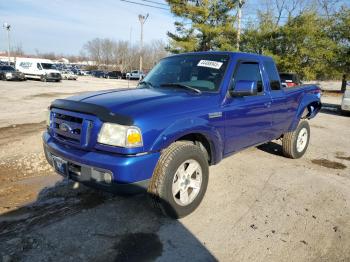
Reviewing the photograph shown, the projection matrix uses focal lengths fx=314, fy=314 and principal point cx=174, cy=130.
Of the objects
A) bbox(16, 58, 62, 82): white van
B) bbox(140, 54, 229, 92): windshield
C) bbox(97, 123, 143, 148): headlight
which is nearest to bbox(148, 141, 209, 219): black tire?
bbox(97, 123, 143, 148): headlight

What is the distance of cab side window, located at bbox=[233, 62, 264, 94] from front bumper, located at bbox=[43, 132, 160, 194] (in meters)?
1.89

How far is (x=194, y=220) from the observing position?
3611 millimetres

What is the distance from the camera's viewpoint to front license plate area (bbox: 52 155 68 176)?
3.33m

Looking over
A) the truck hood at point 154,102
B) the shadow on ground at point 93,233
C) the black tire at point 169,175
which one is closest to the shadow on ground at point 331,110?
the truck hood at point 154,102

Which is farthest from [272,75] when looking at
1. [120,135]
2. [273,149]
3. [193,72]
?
[120,135]

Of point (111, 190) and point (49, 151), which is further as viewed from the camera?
point (49, 151)

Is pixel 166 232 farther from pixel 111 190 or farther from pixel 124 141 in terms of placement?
pixel 124 141

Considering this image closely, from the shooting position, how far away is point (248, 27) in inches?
1149

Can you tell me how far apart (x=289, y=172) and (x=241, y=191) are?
4.44 ft

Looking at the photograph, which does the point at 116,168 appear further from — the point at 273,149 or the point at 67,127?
the point at 273,149

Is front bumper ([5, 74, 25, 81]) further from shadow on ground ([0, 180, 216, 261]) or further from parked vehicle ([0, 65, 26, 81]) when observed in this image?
shadow on ground ([0, 180, 216, 261])

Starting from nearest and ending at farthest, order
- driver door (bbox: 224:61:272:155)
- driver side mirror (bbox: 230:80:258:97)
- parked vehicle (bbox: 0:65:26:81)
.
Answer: driver side mirror (bbox: 230:80:258:97) < driver door (bbox: 224:61:272:155) < parked vehicle (bbox: 0:65:26:81)

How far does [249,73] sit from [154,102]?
74.9 inches

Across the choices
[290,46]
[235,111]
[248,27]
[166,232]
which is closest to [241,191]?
[235,111]
